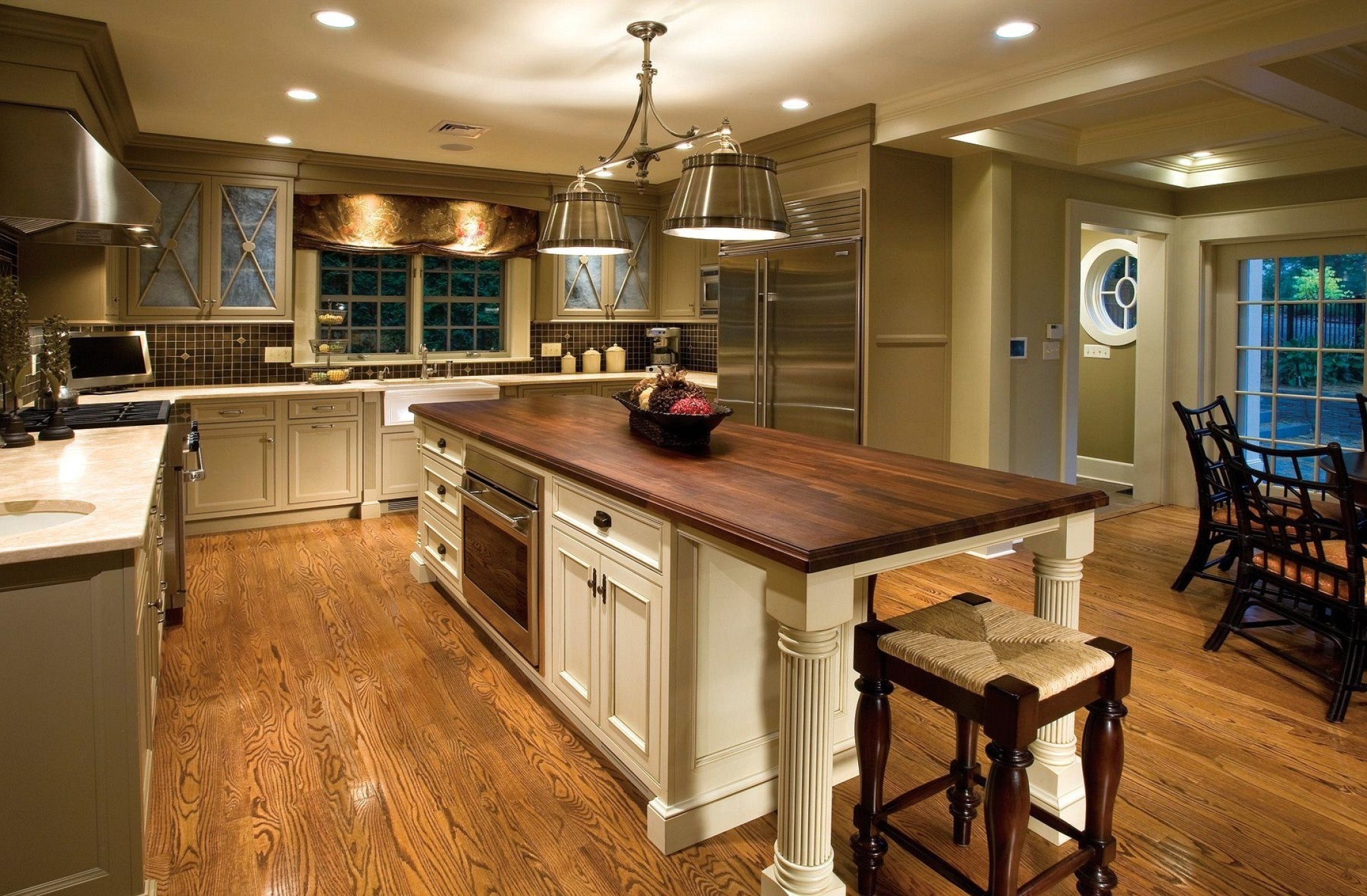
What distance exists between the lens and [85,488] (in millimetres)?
2172

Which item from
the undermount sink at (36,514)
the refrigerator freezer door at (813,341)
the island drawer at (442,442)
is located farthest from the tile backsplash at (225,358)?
the undermount sink at (36,514)

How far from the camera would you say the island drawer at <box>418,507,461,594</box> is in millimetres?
3699

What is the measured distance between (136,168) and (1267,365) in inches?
286

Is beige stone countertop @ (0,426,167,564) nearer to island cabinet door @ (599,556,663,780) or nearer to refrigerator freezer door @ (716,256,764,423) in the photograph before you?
island cabinet door @ (599,556,663,780)

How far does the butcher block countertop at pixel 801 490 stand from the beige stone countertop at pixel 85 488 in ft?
3.42

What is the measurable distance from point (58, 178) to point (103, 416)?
3.35 feet

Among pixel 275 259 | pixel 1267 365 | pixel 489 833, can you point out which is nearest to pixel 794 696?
pixel 489 833

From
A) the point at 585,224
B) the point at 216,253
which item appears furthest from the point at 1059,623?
the point at 216,253

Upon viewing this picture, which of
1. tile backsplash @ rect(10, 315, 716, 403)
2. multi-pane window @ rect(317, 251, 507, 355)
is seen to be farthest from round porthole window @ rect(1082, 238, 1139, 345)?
multi-pane window @ rect(317, 251, 507, 355)

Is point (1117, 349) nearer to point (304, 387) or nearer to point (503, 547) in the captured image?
point (503, 547)

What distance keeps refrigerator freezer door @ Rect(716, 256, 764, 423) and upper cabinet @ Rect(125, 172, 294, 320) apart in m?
2.86

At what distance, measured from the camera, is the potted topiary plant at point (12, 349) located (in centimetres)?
265

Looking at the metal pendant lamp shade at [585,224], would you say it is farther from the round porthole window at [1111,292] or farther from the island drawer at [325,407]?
the round porthole window at [1111,292]

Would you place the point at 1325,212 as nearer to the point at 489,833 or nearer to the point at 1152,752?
the point at 1152,752
